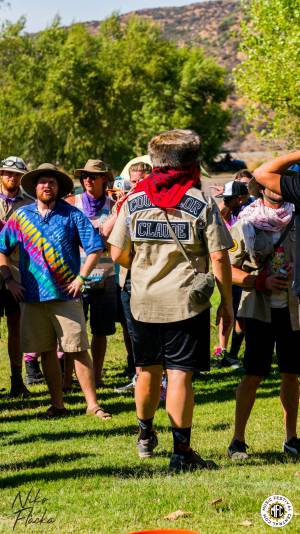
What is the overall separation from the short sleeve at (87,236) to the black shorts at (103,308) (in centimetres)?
162

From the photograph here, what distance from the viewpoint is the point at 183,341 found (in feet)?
21.9

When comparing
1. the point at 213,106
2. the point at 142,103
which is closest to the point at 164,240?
the point at 142,103

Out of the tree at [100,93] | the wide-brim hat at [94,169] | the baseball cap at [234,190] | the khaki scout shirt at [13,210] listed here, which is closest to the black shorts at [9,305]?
the khaki scout shirt at [13,210]

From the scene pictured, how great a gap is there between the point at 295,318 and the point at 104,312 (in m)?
3.74

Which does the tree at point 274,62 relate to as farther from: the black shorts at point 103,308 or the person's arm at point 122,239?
the person's arm at point 122,239

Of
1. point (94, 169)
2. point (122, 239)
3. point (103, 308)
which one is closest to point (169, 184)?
point (122, 239)

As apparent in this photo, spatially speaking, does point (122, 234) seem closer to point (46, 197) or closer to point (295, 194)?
point (295, 194)

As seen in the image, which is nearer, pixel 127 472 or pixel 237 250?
pixel 127 472

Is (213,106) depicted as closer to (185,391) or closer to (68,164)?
(68,164)

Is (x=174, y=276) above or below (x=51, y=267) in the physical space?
above

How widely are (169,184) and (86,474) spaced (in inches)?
75.5

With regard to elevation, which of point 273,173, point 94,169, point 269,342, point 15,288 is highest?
point 94,169

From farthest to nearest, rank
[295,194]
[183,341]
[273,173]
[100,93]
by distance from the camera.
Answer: [100,93]
[183,341]
[273,173]
[295,194]

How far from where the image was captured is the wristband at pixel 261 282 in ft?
23.8
